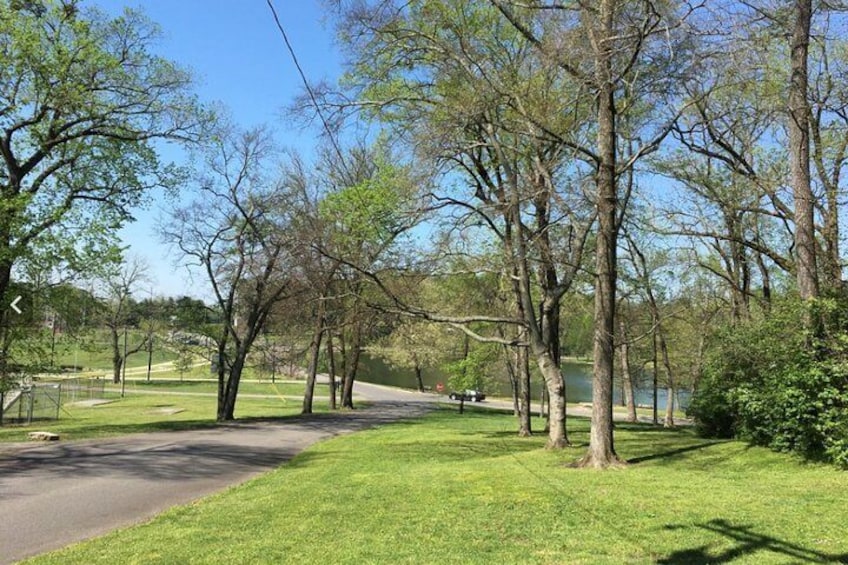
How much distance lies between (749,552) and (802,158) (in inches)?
405

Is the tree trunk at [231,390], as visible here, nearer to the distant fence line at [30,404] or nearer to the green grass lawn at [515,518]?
the distant fence line at [30,404]

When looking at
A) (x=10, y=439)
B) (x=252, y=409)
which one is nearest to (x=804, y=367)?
(x=10, y=439)

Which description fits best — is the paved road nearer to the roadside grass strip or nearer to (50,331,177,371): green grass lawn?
the roadside grass strip

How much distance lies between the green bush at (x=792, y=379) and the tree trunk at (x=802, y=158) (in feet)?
2.72

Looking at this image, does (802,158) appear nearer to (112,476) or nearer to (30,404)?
(112,476)

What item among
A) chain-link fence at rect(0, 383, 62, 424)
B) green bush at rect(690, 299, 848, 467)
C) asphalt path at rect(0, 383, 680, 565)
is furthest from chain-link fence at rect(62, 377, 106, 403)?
green bush at rect(690, 299, 848, 467)

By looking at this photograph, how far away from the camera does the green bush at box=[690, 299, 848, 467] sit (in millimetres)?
10133

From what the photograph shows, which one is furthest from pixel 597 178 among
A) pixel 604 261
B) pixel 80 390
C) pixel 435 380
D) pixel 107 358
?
pixel 435 380

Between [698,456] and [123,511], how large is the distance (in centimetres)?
1012

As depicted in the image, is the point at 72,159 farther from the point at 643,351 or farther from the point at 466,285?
the point at 643,351

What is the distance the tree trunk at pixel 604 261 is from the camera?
35.9ft

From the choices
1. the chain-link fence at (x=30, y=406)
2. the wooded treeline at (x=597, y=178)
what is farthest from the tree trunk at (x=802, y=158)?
the chain-link fence at (x=30, y=406)

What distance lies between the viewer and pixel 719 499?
24.3 ft

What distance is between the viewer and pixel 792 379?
35.8 ft
